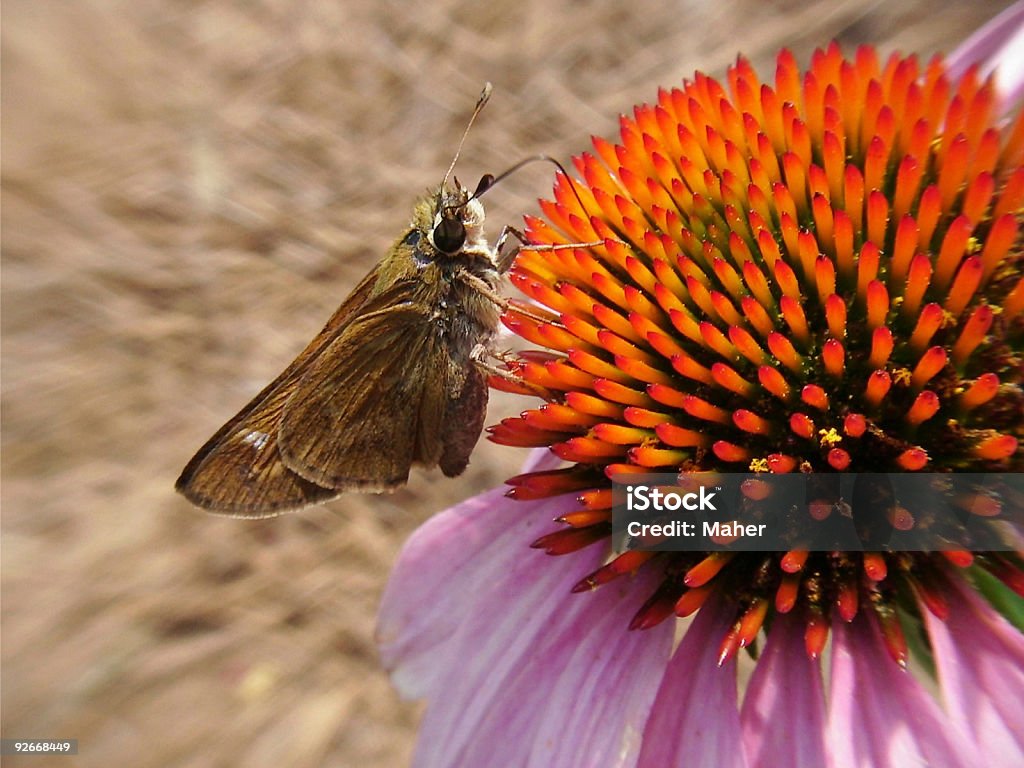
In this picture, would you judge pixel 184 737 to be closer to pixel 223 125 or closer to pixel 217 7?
pixel 223 125

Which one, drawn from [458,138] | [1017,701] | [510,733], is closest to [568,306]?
[510,733]

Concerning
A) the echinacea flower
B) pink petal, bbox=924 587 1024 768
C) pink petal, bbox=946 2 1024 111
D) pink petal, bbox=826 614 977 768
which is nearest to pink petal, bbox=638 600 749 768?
the echinacea flower

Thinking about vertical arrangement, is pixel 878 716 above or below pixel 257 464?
below

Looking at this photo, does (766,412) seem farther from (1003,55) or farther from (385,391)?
(1003,55)

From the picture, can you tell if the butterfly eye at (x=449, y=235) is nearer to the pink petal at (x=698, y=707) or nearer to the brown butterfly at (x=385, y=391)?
the brown butterfly at (x=385, y=391)

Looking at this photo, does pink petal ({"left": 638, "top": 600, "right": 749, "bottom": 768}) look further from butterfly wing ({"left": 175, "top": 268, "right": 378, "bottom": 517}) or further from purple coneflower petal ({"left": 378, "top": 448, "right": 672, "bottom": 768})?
butterfly wing ({"left": 175, "top": 268, "right": 378, "bottom": 517})

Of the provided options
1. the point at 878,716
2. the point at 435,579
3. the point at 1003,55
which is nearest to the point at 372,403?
the point at 435,579
